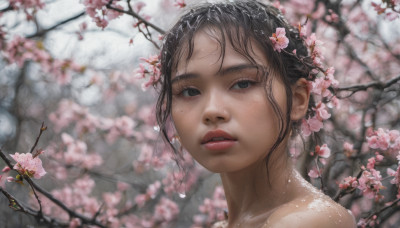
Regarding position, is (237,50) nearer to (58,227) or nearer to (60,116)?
(58,227)

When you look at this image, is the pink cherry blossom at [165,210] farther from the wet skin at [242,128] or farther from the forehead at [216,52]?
the forehead at [216,52]

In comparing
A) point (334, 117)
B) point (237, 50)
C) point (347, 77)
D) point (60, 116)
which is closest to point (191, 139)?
point (237, 50)

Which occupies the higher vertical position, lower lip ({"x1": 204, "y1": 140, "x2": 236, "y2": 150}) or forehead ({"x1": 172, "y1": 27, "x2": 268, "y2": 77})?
forehead ({"x1": 172, "y1": 27, "x2": 268, "y2": 77})

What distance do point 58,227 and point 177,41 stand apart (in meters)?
1.23

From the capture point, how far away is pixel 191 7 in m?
1.58

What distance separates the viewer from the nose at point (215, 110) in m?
1.25

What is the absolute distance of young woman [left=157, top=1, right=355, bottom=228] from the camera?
1265 millimetres

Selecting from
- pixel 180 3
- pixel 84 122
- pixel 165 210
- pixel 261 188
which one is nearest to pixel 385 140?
pixel 261 188

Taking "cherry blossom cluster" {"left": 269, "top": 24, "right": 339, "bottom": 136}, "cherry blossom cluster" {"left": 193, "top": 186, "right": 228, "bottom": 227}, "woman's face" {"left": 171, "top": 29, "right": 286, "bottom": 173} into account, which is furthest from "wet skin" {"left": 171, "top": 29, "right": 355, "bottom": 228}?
"cherry blossom cluster" {"left": 193, "top": 186, "right": 228, "bottom": 227}

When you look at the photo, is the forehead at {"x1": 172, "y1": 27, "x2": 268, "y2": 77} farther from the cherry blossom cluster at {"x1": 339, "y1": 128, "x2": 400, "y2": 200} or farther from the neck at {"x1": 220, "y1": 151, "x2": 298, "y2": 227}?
the cherry blossom cluster at {"x1": 339, "y1": 128, "x2": 400, "y2": 200}

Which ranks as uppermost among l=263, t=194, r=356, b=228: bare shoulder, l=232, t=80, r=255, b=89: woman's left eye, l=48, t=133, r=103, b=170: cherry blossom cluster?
l=232, t=80, r=255, b=89: woman's left eye

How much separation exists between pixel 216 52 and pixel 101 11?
1.13 metres

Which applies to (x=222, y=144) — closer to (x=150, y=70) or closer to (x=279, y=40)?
(x=279, y=40)

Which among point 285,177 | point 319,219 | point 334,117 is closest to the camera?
point 319,219
